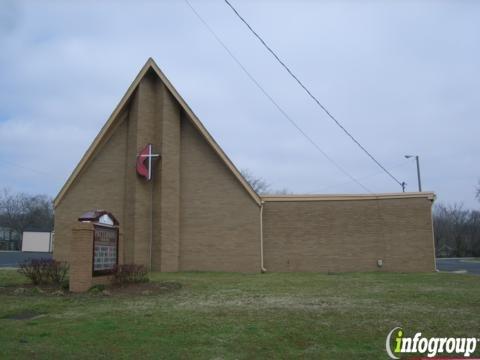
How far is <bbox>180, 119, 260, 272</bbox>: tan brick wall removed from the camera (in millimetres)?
23750

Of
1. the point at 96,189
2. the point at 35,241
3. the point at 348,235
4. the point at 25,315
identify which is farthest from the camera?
the point at 35,241

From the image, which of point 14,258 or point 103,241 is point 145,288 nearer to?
point 103,241

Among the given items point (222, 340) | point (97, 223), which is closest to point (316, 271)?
point (97, 223)

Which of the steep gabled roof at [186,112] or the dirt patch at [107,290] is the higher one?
the steep gabled roof at [186,112]

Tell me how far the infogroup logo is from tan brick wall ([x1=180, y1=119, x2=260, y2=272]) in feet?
53.1

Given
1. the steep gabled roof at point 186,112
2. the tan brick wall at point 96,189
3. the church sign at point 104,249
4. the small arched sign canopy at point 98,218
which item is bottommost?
the church sign at point 104,249

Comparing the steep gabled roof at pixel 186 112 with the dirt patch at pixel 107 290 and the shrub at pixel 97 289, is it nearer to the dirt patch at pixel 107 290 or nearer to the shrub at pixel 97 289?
the dirt patch at pixel 107 290

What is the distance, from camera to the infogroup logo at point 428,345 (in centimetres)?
688

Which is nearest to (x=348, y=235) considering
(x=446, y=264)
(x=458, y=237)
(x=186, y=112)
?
(x=186, y=112)

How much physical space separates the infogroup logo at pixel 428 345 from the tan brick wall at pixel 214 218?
637 inches

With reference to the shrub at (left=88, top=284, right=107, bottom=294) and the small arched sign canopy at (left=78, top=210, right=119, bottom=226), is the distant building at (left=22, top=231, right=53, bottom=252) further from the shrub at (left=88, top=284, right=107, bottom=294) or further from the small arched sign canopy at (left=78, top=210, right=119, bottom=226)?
the shrub at (left=88, top=284, right=107, bottom=294)

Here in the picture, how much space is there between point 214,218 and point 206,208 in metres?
0.63

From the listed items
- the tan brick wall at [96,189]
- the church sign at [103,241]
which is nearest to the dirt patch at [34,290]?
the church sign at [103,241]

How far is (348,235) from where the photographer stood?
2467cm
